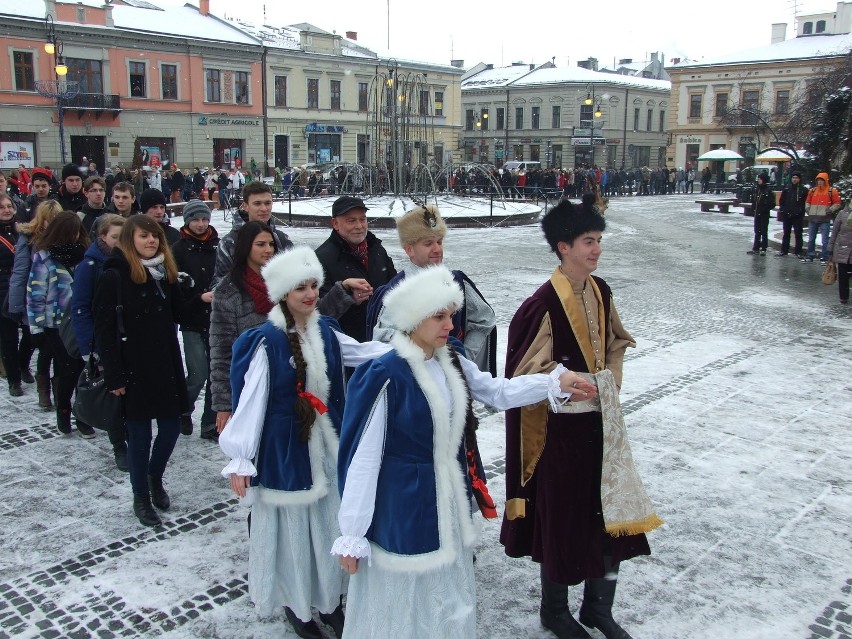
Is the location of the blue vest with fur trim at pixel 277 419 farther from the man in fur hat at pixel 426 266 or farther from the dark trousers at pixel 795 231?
the dark trousers at pixel 795 231

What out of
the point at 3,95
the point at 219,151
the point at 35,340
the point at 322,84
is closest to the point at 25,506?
the point at 35,340

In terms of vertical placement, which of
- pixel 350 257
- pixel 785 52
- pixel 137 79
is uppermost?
pixel 785 52

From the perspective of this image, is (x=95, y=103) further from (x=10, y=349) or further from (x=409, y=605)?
(x=409, y=605)

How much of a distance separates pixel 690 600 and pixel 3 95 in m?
40.7

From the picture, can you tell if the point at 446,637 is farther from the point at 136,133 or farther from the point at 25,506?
the point at 136,133

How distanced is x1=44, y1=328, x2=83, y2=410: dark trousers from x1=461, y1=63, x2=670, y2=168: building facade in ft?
183

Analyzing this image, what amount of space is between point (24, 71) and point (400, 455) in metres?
41.3

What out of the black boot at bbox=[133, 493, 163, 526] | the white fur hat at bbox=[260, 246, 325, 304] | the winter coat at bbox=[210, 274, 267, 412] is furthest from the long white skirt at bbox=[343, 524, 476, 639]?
the black boot at bbox=[133, 493, 163, 526]

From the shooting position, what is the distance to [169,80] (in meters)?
41.5

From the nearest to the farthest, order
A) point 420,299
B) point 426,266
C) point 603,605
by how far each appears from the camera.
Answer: point 420,299 < point 603,605 < point 426,266

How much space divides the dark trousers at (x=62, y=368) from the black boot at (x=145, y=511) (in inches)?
67.3

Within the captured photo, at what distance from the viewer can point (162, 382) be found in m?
4.27

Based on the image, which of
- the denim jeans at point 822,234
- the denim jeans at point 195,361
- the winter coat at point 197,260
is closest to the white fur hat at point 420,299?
the winter coat at point 197,260

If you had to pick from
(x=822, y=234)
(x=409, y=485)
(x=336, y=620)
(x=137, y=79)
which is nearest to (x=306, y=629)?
(x=336, y=620)
